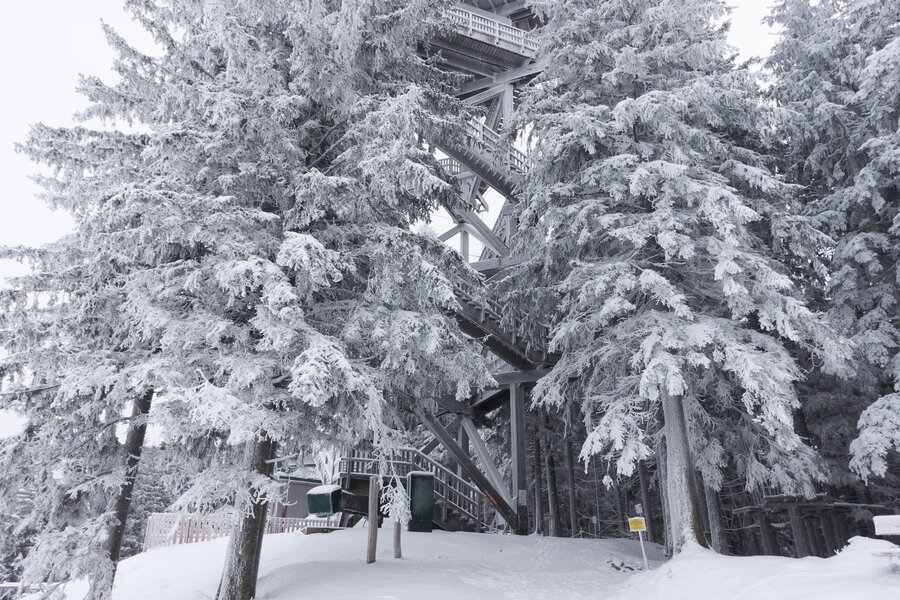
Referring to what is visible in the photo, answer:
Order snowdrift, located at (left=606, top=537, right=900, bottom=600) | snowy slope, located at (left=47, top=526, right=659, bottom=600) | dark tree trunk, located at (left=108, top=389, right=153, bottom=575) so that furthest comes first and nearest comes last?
snowy slope, located at (left=47, top=526, right=659, bottom=600)
dark tree trunk, located at (left=108, top=389, right=153, bottom=575)
snowdrift, located at (left=606, top=537, right=900, bottom=600)

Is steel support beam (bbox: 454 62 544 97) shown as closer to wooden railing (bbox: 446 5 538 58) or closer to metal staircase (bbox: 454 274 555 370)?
wooden railing (bbox: 446 5 538 58)

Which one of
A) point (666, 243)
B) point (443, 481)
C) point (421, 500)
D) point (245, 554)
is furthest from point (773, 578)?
point (443, 481)

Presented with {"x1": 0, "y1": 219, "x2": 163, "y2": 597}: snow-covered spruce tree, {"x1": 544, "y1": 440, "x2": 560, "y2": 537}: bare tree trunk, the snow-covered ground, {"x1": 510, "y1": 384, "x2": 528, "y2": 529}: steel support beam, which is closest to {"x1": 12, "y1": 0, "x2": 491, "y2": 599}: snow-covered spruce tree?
{"x1": 0, "y1": 219, "x2": 163, "y2": 597}: snow-covered spruce tree

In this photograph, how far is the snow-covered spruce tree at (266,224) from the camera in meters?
5.81

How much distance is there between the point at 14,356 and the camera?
619cm

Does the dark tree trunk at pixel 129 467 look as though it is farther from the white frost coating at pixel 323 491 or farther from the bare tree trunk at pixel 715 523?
the bare tree trunk at pixel 715 523

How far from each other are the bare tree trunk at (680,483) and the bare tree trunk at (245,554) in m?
5.60

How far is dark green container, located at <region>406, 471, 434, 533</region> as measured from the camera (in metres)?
11.5

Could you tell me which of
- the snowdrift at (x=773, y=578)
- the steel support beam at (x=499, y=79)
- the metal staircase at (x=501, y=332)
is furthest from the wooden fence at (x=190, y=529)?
the steel support beam at (x=499, y=79)

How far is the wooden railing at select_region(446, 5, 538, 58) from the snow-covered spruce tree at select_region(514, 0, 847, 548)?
654cm

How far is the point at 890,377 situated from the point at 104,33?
13593mm

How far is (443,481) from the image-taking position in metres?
13.1

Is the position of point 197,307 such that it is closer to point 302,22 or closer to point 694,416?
point 302,22

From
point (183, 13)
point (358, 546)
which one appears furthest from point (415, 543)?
point (183, 13)
